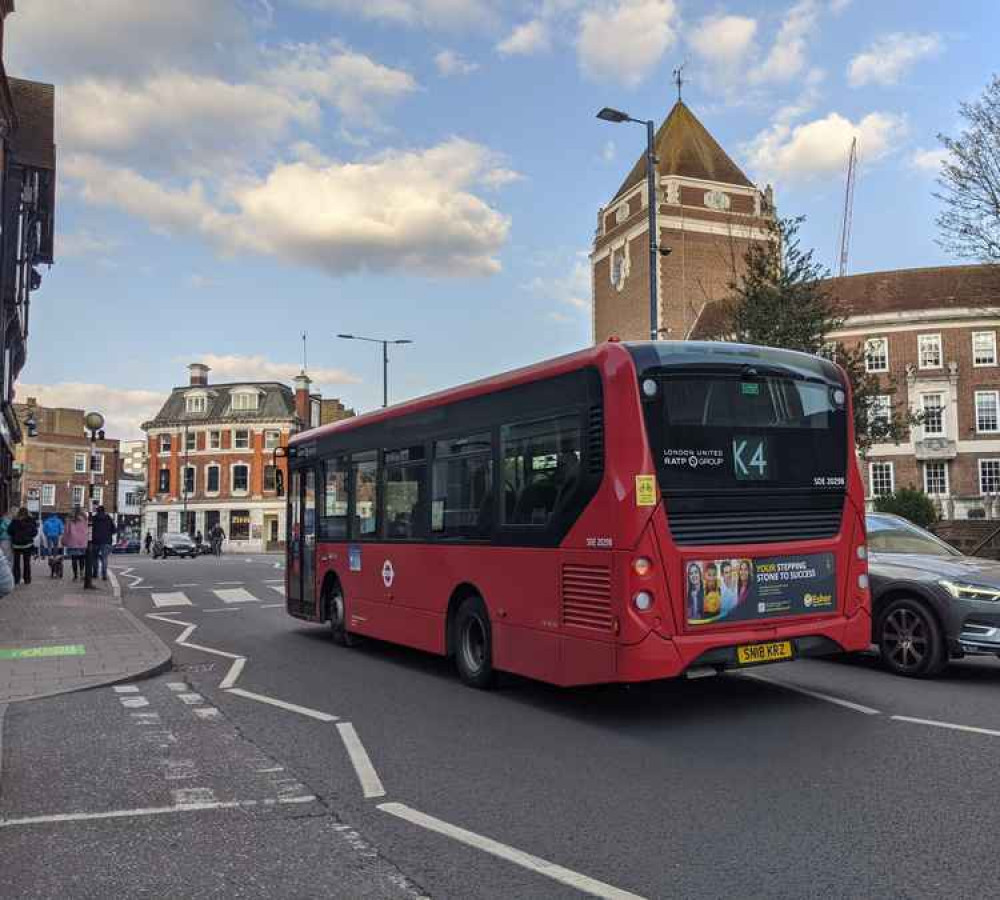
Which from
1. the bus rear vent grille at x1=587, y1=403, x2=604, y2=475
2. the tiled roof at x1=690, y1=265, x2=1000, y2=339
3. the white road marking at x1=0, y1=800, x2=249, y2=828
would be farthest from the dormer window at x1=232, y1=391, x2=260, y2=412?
the white road marking at x1=0, y1=800, x2=249, y2=828

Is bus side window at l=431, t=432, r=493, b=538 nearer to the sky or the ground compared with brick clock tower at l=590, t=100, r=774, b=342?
nearer to the ground

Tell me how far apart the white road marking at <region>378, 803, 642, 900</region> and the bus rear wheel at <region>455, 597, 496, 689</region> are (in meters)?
3.47

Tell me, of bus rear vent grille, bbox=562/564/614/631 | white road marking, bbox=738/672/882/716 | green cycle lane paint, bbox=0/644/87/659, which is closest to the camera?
bus rear vent grille, bbox=562/564/614/631

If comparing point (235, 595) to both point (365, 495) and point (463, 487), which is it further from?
point (463, 487)

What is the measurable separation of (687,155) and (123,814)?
7137cm

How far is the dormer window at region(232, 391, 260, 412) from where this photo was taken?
7456cm

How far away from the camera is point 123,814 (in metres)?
5.11

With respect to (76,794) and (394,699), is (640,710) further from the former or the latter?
(76,794)

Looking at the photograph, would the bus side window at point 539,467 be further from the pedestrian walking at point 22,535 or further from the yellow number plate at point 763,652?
the pedestrian walking at point 22,535

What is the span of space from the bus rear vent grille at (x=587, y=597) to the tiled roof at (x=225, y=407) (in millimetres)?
67650

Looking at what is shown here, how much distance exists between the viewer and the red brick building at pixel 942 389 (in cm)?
5253

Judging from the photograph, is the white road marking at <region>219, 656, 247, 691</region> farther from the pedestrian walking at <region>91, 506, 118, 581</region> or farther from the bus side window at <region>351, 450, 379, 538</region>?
the pedestrian walking at <region>91, 506, 118, 581</region>

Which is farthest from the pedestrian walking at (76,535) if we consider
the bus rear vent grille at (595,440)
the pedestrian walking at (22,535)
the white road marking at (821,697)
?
the bus rear vent grille at (595,440)

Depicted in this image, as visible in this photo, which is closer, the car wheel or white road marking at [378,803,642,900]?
white road marking at [378,803,642,900]
